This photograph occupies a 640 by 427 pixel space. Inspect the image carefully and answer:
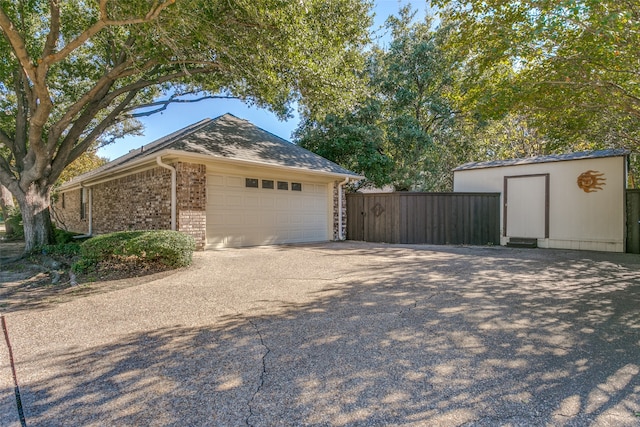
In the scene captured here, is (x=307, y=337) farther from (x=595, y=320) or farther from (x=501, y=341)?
(x=595, y=320)

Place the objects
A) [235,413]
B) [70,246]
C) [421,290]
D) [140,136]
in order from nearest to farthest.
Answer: [235,413]
[421,290]
[70,246]
[140,136]

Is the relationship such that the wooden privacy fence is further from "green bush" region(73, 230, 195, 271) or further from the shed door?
"green bush" region(73, 230, 195, 271)

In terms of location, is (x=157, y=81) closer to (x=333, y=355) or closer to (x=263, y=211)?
(x=263, y=211)

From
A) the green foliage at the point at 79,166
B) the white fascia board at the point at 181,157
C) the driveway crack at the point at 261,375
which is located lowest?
the driveway crack at the point at 261,375

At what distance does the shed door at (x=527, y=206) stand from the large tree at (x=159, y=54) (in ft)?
20.1

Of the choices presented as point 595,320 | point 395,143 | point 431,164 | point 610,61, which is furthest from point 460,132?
point 595,320

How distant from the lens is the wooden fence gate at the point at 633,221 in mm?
9000

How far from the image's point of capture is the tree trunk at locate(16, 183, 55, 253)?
363 inches

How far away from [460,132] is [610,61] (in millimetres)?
10267

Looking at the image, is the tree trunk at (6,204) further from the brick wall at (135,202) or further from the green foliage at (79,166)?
the brick wall at (135,202)

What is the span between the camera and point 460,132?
16156mm

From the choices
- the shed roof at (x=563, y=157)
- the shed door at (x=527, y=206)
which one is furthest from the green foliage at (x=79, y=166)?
the shed door at (x=527, y=206)

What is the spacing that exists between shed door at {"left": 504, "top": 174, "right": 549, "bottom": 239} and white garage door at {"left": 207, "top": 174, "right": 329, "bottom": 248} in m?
5.90

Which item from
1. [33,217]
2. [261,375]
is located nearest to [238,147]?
[33,217]
